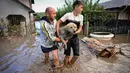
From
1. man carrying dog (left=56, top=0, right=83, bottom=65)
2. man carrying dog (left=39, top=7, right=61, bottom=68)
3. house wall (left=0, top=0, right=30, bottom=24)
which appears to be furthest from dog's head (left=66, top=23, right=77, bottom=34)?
house wall (left=0, top=0, right=30, bottom=24)

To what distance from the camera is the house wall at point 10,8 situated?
10350mm

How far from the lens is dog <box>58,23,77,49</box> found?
278cm

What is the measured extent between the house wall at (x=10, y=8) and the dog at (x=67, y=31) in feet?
30.5

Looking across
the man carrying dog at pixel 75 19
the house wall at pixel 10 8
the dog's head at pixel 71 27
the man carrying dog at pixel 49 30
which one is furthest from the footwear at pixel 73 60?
the house wall at pixel 10 8

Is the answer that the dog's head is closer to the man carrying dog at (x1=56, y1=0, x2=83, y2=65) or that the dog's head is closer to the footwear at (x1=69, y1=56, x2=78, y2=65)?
the man carrying dog at (x1=56, y1=0, x2=83, y2=65)

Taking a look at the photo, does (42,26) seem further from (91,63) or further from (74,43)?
(91,63)

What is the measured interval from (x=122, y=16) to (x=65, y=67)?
11.6m

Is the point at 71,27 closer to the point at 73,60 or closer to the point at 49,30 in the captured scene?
the point at 49,30

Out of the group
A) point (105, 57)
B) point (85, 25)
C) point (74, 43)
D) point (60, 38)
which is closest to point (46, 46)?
point (60, 38)

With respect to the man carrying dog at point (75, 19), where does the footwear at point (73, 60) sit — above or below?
below

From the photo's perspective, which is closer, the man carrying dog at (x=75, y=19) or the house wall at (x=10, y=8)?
the man carrying dog at (x=75, y=19)

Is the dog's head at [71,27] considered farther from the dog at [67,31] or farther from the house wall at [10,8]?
the house wall at [10,8]

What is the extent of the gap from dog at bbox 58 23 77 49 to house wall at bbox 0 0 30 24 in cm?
929

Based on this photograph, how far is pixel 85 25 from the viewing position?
28.1ft
